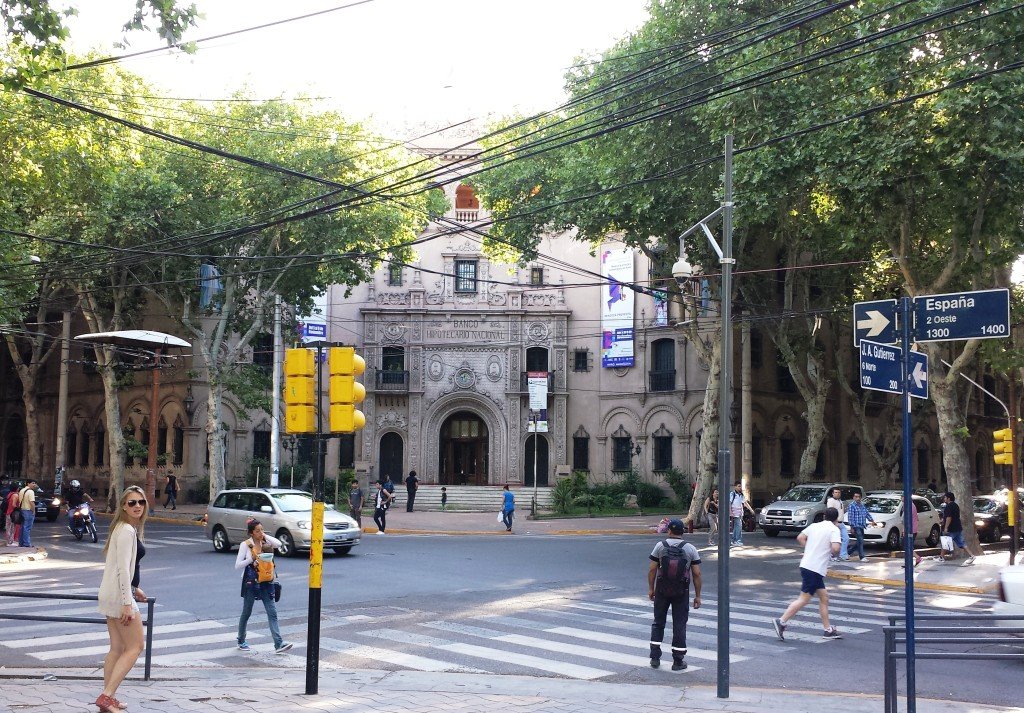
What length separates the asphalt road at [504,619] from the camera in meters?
11.7

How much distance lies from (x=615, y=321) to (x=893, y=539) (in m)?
20.2

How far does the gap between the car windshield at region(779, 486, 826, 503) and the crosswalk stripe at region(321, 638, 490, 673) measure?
77.0 ft

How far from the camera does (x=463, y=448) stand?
50.4m

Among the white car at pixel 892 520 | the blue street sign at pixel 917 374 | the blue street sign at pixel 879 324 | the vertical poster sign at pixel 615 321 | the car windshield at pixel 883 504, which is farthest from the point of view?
the vertical poster sign at pixel 615 321

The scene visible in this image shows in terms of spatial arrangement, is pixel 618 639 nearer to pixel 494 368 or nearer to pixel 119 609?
pixel 119 609

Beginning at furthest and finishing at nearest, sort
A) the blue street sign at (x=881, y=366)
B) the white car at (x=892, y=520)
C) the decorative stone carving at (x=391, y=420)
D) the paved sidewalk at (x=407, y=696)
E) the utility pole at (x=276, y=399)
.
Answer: the decorative stone carving at (x=391, y=420)
the utility pole at (x=276, y=399)
the white car at (x=892, y=520)
the paved sidewalk at (x=407, y=696)
the blue street sign at (x=881, y=366)

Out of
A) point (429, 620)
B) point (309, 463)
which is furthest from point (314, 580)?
point (309, 463)

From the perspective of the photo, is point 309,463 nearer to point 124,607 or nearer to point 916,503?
point 916,503

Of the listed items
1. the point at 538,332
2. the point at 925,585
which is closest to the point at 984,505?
the point at 925,585

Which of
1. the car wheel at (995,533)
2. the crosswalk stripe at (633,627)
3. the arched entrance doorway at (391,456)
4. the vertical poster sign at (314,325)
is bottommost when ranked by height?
the car wheel at (995,533)

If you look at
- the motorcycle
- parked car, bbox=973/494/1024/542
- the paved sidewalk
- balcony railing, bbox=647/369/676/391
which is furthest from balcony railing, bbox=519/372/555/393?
the paved sidewalk

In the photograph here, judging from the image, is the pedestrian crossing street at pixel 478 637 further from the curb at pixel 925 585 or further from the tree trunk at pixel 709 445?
the tree trunk at pixel 709 445

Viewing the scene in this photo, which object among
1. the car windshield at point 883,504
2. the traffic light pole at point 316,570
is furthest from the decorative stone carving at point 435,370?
the traffic light pole at point 316,570

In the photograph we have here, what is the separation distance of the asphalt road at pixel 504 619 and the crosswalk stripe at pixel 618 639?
0.03 metres
